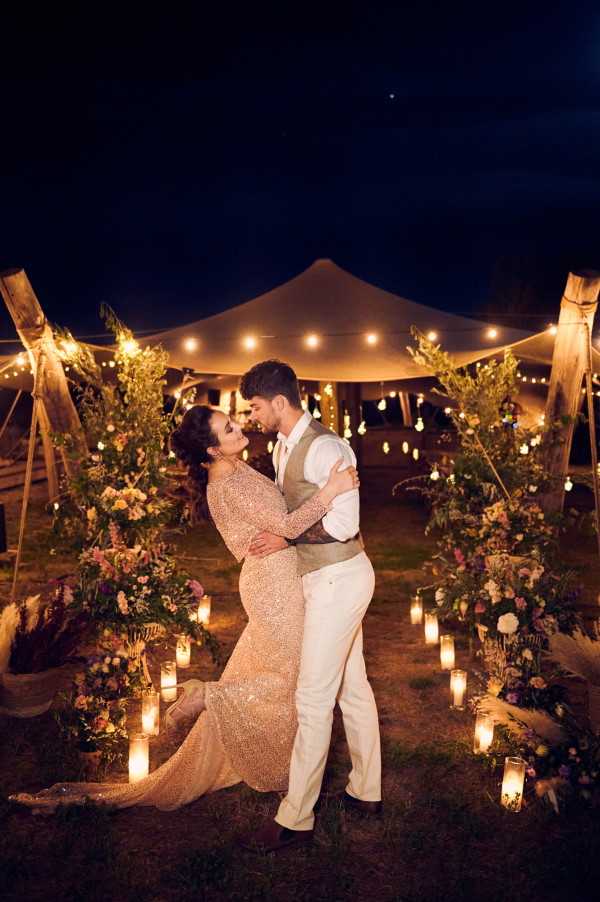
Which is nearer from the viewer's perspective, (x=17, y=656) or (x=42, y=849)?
(x=42, y=849)

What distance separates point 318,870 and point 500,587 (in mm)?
1781

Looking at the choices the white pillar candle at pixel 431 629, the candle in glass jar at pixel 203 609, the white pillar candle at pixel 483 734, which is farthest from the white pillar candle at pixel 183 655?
the white pillar candle at pixel 483 734

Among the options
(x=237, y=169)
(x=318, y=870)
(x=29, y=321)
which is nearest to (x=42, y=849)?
(x=318, y=870)

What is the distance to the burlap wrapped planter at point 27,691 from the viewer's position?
4.04 meters

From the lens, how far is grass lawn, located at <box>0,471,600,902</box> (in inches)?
109

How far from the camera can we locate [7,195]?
44.7 meters

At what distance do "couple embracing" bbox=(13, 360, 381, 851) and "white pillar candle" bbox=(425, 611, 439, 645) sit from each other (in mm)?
2151

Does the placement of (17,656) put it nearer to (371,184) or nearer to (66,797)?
(66,797)

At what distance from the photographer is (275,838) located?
117 inches

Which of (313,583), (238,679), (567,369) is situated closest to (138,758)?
(238,679)

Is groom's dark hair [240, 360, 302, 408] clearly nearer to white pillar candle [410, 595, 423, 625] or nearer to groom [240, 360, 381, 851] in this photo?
groom [240, 360, 381, 851]

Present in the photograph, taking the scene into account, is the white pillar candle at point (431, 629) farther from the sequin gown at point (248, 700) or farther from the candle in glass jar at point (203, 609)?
the sequin gown at point (248, 700)

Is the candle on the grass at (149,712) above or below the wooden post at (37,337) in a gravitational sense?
below

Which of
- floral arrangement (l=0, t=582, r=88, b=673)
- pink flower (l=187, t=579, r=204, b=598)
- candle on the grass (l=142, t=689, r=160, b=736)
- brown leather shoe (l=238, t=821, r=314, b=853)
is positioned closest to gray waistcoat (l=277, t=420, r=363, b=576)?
brown leather shoe (l=238, t=821, r=314, b=853)
